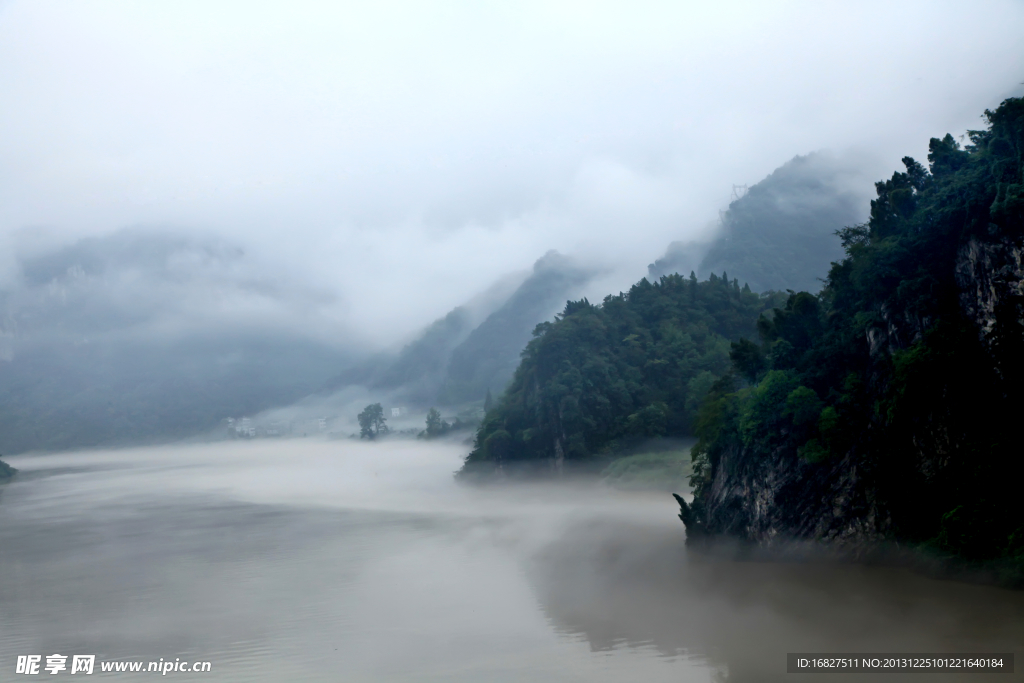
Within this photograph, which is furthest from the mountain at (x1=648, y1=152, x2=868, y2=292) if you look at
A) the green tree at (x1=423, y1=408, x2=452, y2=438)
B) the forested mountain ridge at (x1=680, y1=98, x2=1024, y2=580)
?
the forested mountain ridge at (x1=680, y1=98, x2=1024, y2=580)

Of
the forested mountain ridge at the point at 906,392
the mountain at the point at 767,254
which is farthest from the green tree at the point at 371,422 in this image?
the forested mountain ridge at the point at 906,392

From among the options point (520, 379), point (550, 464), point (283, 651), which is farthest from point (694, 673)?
point (520, 379)

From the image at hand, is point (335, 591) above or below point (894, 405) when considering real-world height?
below

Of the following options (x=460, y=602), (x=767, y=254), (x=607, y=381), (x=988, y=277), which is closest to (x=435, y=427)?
(x=607, y=381)

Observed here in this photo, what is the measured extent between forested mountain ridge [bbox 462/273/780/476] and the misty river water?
15821 millimetres

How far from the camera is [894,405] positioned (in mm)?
24172

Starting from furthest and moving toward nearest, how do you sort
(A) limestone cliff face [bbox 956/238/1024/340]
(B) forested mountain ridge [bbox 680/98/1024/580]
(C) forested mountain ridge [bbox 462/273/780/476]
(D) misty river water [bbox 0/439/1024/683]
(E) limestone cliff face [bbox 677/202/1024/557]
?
(C) forested mountain ridge [bbox 462/273/780/476]
(E) limestone cliff face [bbox 677/202/1024/557]
(B) forested mountain ridge [bbox 680/98/1024/580]
(A) limestone cliff face [bbox 956/238/1024/340]
(D) misty river water [bbox 0/439/1024/683]

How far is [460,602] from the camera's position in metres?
26.4

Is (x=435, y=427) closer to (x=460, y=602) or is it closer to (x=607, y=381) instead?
(x=607, y=381)

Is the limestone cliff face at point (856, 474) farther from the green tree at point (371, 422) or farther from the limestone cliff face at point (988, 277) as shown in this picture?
the green tree at point (371, 422)

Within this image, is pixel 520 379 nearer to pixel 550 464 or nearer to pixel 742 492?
pixel 550 464

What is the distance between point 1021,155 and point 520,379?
5844 centimetres

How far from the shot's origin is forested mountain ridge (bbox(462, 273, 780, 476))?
65.6 metres

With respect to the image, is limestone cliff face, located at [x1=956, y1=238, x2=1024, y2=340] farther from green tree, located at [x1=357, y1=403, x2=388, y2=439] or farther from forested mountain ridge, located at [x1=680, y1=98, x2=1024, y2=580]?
green tree, located at [x1=357, y1=403, x2=388, y2=439]
